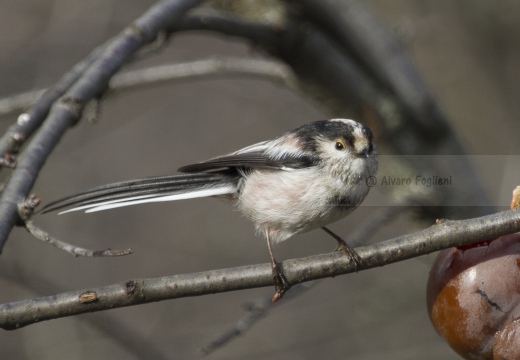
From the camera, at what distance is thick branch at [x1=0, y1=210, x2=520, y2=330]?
1.71 m

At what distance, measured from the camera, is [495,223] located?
5.72 ft

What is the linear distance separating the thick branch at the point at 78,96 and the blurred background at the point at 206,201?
1.22m

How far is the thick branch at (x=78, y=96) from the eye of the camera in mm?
1981

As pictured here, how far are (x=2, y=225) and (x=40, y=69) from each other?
119 inches

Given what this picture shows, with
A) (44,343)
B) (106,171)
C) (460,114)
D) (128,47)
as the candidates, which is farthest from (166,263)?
(128,47)

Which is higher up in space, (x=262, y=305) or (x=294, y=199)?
(x=294, y=199)

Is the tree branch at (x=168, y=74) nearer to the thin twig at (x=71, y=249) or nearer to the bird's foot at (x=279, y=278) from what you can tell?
the thin twig at (x=71, y=249)

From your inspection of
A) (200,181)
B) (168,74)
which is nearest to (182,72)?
(168,74)

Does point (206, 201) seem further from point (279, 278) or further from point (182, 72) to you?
point (279, 278)

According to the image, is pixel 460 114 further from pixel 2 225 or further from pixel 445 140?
pixel 2 225

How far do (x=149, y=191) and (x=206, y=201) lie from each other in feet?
11.5

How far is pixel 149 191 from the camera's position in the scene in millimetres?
2582

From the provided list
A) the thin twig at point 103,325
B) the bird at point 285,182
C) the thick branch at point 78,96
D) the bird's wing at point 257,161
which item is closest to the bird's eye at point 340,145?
the bird at point 285,182

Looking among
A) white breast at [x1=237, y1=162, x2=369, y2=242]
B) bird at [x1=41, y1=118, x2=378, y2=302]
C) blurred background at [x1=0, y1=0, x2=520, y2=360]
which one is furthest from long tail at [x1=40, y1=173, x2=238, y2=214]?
blurred background at [x1=0, y1=0, x2=520, y2=360]
